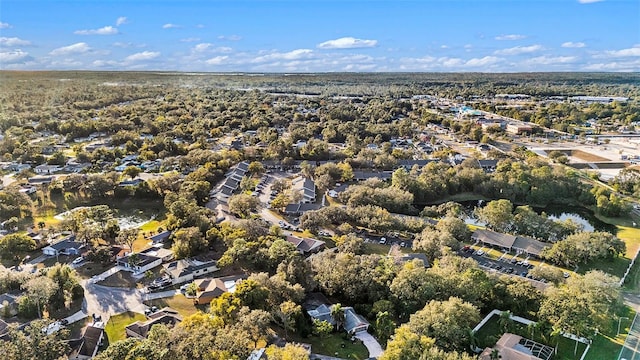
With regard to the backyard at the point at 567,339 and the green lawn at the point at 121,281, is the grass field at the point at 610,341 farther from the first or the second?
the green lawn at the point at 121,281

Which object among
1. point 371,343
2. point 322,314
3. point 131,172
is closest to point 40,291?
point 322,314

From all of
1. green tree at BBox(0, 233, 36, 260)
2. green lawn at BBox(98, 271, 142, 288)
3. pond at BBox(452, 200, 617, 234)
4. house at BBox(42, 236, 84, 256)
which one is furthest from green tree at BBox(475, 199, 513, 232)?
green tree at BBox(0, 233, 36, 260)

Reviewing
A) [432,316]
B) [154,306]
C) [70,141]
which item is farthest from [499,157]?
[70,141]

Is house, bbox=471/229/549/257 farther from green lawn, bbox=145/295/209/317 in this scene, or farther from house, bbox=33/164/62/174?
house, bbox=33/164/62/174

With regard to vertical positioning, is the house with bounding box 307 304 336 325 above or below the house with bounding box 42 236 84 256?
below

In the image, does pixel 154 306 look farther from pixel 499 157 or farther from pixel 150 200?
pixel 499 157

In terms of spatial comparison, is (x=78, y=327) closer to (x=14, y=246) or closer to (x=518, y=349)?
(x=14, y=246)
